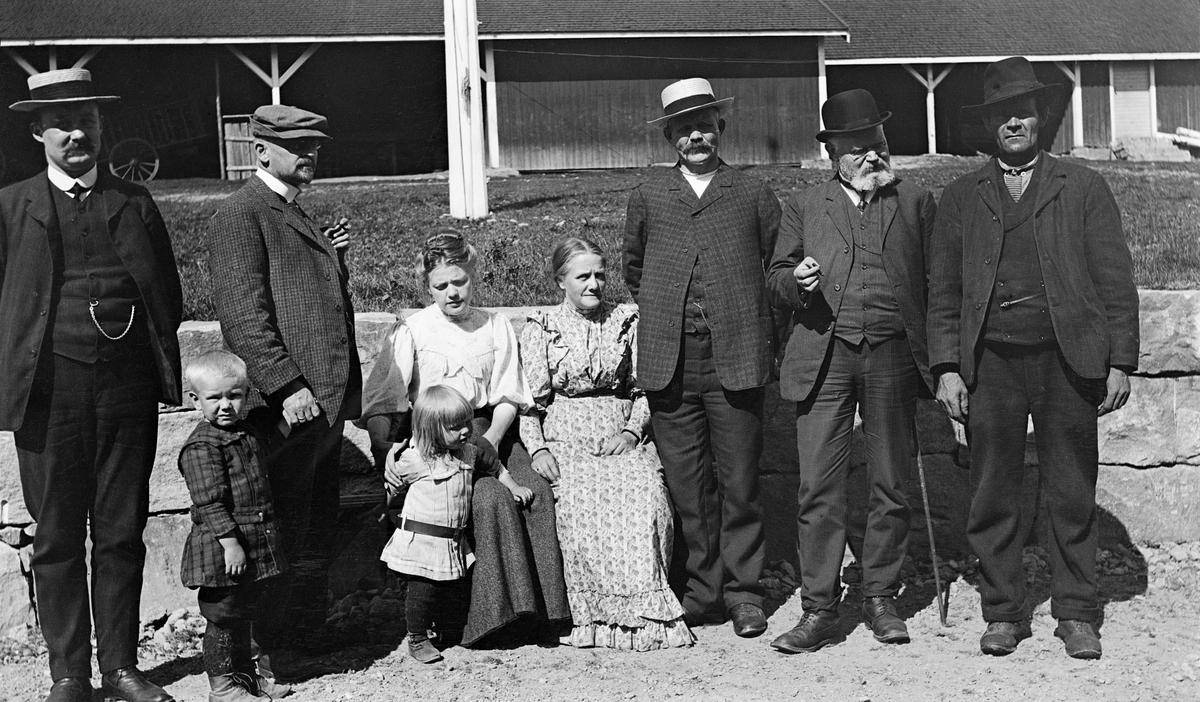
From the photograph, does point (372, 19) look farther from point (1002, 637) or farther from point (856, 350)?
point (1002, 637)

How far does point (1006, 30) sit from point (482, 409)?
1321cm

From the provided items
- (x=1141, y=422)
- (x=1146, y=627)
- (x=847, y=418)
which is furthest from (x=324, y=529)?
(x=1141, y=422)

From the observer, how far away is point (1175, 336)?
4965mm

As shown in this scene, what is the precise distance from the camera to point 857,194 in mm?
4148

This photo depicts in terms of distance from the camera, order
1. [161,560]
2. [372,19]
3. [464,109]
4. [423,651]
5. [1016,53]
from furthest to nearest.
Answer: [1016,53], [372,19], [464,109], [161,560], [423,651]

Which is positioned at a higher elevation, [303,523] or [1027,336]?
[1027,336]

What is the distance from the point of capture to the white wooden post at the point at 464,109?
7734 millimetres

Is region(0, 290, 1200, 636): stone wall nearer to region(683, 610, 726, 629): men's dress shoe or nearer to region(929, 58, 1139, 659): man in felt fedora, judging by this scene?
region(683, 610, 726, 629): men's dress shoe

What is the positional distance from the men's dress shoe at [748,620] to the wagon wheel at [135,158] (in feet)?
41.2

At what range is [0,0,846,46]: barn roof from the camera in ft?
38.3

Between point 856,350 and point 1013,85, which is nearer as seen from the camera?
point 1013,85

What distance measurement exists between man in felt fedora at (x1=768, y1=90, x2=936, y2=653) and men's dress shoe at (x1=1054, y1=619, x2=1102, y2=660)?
0.53 m

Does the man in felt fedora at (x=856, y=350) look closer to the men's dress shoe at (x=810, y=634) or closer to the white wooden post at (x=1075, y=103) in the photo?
the men's dress shoe at (x=810, y=634)

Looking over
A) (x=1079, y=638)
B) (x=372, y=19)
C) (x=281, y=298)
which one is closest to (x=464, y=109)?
(x=281, y=298)
